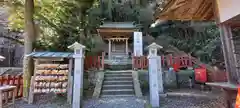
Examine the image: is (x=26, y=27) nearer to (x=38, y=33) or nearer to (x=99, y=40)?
(x=38, y=33)

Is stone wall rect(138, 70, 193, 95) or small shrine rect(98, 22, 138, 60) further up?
small shrine rect(98, 22, 138, 60)

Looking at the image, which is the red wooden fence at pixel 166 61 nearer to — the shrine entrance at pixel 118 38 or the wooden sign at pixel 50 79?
the shrine entrance at pixel 118 38

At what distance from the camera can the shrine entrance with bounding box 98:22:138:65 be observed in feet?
42.0

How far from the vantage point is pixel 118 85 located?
23.9ft

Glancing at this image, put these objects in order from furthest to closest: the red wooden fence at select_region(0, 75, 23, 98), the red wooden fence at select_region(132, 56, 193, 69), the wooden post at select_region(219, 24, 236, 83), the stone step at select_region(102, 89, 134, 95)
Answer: the red wooden fence at select_region(132, 56, 193, 69) → the stone step at select_region(102, 89, 134, 95) → the red wooden fence at select_region(0, 75, 23, 98) → the wooden post at select_region(219, 24, 236, 83)

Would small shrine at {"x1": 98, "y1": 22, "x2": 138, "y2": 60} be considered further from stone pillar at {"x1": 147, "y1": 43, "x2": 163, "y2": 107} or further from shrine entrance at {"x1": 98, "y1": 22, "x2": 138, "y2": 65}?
stone pillar at {"x1": 147, "y1": 43, "x2": 163, "y2": 107}

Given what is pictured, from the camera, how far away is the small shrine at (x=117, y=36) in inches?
509

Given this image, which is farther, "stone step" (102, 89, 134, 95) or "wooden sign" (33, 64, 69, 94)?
"stone step" (102, 89, 134, 95)

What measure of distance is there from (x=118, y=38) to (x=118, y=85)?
7040 mm

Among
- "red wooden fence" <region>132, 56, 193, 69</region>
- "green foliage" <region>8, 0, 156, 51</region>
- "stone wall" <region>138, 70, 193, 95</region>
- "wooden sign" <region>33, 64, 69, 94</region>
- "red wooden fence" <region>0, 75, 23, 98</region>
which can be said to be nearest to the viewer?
"wooden sign" <region>33, 64, 69, 94</region>

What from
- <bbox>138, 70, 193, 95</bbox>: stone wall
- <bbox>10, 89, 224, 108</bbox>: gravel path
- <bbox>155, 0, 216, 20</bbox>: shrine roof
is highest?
<bbox>155, 0, 216, 20</bbox>: shrine roof

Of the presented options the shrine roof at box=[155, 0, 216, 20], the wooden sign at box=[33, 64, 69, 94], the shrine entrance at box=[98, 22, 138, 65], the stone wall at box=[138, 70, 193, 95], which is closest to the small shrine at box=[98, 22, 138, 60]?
the shrine entrance at box=[98, 22, 138, 65]

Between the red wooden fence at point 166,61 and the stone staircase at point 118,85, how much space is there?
1.13m

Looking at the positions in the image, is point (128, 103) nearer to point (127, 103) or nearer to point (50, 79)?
point (127, 103)
